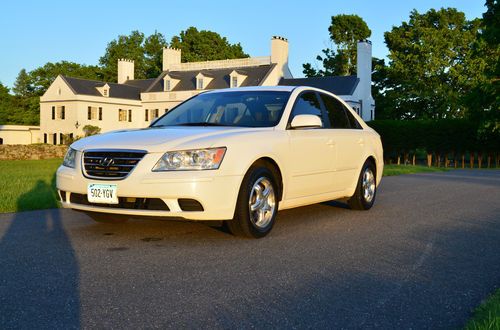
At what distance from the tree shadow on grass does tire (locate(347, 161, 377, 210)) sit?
4.11 metres

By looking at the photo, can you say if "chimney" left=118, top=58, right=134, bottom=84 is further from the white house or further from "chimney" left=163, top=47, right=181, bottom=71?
"chimney" left=163, top=47, right=181, bottom=71

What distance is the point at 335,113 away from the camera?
8.41 meters

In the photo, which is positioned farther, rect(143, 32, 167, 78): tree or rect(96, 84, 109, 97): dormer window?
rect(143, 32, 167, 78): tree

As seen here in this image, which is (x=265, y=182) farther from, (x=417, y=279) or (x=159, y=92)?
(x=159, y=92)

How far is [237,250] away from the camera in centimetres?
566

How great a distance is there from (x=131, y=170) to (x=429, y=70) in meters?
46.7

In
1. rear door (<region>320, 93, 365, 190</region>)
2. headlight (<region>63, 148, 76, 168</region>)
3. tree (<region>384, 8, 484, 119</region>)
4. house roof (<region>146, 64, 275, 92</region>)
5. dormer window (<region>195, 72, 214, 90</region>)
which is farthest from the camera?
dormer window (<region>195, 72, 214, 90</region>)

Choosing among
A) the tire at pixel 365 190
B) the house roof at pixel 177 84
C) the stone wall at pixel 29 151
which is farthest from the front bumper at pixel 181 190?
the house roof at pixel 177 84

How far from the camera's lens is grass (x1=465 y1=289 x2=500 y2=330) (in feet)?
10.7

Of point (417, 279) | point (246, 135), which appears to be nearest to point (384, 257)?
point (417, 279)

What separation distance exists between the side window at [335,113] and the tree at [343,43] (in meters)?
62.4

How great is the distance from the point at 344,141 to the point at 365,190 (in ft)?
3.35

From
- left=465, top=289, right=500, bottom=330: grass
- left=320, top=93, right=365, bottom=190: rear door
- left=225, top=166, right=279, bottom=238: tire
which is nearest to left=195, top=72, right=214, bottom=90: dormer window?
left=320, top=93, right=365, bottom=190: rear door

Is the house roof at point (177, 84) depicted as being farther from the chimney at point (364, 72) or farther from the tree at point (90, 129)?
the chimney at point (364, 72)
